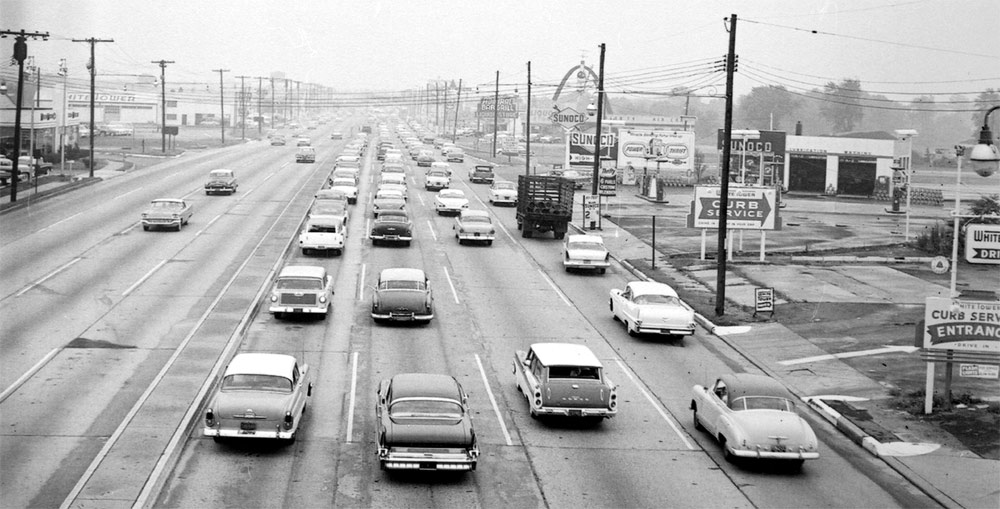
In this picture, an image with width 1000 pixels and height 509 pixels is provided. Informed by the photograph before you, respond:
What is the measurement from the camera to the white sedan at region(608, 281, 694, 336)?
33438 mm

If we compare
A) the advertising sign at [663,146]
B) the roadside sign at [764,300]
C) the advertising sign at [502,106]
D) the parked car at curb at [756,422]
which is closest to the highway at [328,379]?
the parked car at curb at [756,422]

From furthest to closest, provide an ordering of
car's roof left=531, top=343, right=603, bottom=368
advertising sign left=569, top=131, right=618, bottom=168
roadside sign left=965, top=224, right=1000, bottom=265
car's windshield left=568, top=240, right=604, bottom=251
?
advertising sign left=569, top=131, right=618, bottom=168
car's windshield left=568, top=240, right=604, bottom=251
roadside sign left=965, top=224, right=1000, bottom=265
car's roof left=531, top=343, right=603, bottom=368

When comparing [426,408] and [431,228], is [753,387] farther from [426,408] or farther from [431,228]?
[431,228]

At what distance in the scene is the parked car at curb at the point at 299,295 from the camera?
109 feet

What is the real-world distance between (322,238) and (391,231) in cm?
438

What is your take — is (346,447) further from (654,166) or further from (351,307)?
(654,166)

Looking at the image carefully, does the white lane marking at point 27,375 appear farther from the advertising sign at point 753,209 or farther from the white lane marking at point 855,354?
the advertising sign at point 753,209

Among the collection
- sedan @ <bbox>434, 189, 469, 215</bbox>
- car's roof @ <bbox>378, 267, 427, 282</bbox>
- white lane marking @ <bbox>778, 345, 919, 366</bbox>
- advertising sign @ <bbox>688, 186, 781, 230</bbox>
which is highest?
advertising sign @ <bbox>688, 186, 781, 230</bbox>

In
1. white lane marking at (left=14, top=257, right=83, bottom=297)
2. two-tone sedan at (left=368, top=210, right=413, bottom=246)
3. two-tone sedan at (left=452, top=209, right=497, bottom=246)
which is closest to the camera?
white lane marking at (left=14, top=257, right=83, bottom=297)

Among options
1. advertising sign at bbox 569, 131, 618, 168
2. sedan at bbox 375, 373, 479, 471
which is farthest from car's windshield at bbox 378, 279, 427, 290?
advertising sign at bbox 569, 131, 618, 168

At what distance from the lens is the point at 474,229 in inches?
1996

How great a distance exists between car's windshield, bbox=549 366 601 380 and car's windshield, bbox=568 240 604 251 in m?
21.4

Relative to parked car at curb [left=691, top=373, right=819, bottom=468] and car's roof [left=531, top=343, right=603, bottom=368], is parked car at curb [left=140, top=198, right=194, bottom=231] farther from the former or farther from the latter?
parked car at curb [left=691, top=373, right=819, bottom=468]

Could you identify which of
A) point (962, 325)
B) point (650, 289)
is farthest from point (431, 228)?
point (962, 325)
